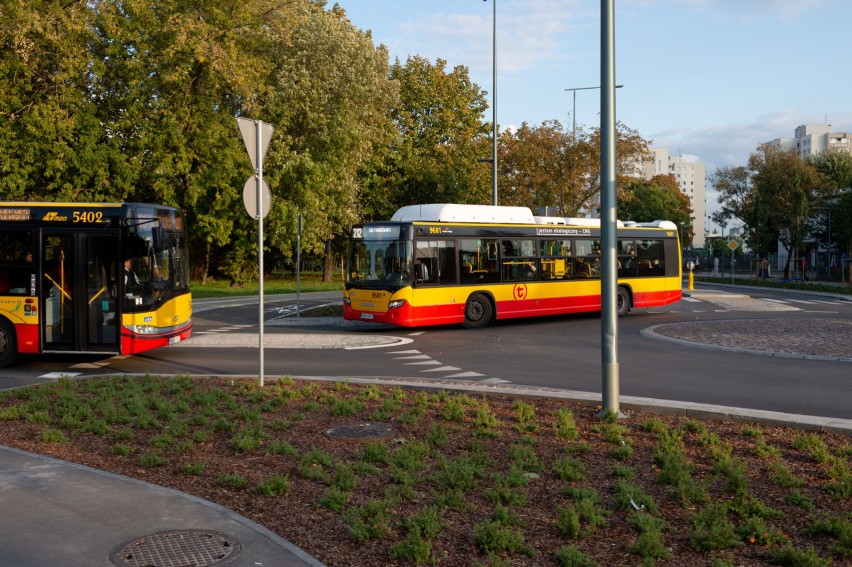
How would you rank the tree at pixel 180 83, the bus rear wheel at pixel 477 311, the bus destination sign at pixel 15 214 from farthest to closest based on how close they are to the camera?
1. the tree at pixel 180 83
2. the bus rear wheel at pixel 477 311
3. the bus destination sign at pixel 15 214

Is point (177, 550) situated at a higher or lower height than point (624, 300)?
lower

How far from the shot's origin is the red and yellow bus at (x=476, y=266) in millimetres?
19531

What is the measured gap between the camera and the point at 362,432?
820cm

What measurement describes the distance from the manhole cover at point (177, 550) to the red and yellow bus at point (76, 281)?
29.8ft

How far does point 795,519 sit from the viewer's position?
5.61 metres

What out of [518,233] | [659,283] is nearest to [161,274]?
[518,233]

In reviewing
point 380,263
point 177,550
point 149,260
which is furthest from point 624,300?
point 177,550

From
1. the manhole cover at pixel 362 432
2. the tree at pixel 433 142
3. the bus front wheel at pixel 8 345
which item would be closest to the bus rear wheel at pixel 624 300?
the bus front wheel at pixel 8 345

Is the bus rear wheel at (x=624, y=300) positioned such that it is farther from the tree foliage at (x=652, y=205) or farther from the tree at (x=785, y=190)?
the tree foliage at (x=652, y=205)

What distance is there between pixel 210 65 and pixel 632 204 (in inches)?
3028

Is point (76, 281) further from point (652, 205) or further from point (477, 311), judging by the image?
point (652, 205)

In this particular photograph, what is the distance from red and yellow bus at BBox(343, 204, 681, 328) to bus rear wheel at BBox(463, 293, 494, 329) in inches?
1.2

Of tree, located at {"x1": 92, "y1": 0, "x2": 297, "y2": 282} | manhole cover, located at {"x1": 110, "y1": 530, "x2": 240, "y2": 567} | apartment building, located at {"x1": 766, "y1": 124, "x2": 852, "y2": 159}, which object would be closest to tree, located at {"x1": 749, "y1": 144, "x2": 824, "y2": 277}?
tree, located at {"x1": 92, "y1": 0, "x2": 297, "y2": 282}

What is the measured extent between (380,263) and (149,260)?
6462 millimetres
